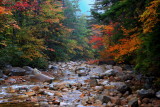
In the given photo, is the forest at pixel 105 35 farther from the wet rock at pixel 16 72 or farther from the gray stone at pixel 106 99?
the gray stone at pixel 106 99

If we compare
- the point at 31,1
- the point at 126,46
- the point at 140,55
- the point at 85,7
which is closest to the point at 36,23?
the point at 31,1

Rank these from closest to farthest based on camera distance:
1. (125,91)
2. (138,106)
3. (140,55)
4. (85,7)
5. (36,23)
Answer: (138,106) → (125,91) → (140,55) → (36,23) → (85,7)

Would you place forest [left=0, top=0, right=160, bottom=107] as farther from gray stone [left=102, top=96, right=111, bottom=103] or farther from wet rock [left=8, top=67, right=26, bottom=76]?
gray stone [left=102, top=96, right=111, bottom=103]

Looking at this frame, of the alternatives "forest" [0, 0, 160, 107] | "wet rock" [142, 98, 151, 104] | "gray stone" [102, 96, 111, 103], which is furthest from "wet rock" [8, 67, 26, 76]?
"wet rock" [142, 98, 151, 104]

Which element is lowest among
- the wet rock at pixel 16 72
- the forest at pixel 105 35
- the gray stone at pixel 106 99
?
the wet rock at pixel 16 72

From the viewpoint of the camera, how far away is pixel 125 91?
616cm

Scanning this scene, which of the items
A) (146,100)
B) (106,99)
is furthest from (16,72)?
(146,100)

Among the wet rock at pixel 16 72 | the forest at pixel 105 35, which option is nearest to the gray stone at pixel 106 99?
the forest at pixel 105 35

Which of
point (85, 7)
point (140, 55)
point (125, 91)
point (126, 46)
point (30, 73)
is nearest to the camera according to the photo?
point (125, 91)

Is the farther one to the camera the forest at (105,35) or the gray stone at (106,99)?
the forest at (105,35)

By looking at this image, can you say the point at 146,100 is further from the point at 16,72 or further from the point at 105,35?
the point at 105,35

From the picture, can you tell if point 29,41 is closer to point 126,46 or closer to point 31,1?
point 31,1

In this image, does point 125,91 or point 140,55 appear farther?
point 140,55

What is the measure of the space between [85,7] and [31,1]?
365ft
